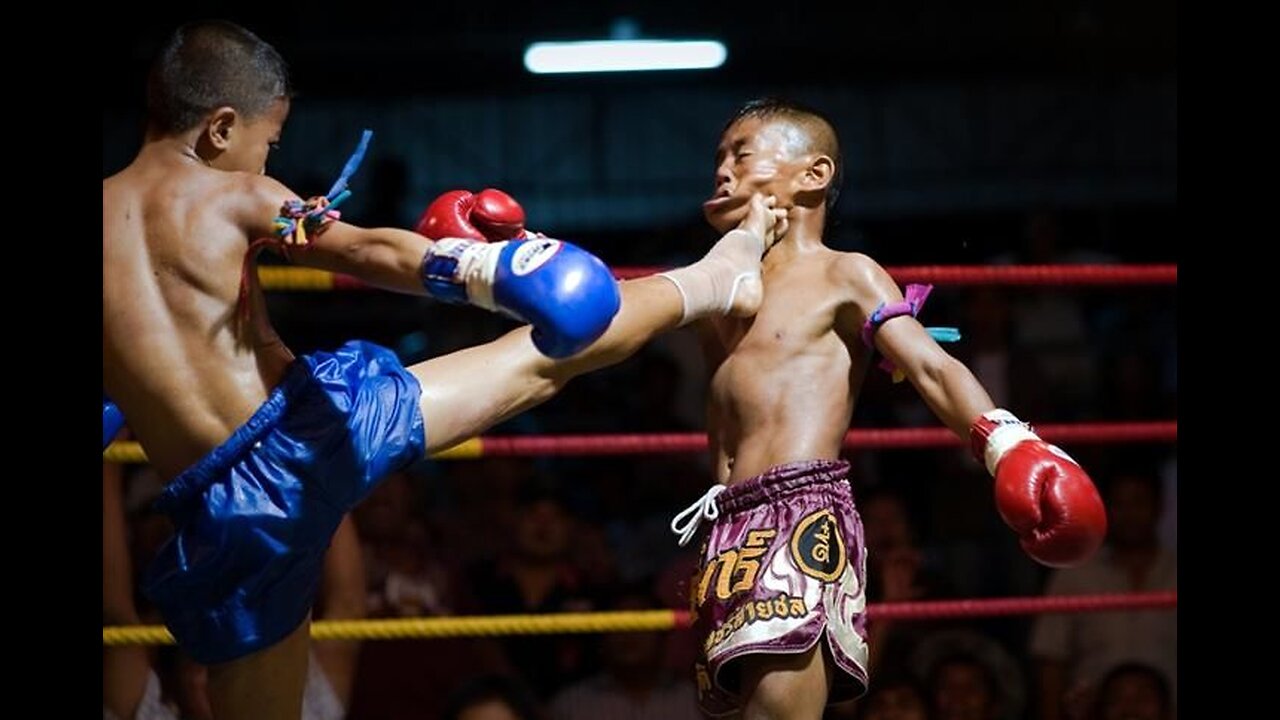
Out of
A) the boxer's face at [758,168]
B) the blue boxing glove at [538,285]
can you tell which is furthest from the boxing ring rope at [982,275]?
the blue boxing glove at [538,285]

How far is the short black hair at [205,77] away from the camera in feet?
7.18

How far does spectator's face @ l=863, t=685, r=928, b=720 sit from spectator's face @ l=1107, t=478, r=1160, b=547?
0.65 m

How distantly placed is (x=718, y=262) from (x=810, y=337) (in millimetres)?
162

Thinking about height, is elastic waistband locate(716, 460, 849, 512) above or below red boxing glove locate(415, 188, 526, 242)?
below

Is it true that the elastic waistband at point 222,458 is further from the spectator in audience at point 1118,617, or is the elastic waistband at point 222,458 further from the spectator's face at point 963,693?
the spectator in audience at point 1118,617

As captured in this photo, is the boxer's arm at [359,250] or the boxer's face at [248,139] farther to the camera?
the boxer's face at [248,139]

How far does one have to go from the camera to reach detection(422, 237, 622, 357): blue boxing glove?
1882 mm

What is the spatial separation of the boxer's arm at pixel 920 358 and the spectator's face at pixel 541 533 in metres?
1.23

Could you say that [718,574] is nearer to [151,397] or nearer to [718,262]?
[718,262]

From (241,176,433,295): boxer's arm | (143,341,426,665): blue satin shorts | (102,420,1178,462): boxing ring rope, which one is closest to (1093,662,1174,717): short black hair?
(102,420,1178,462): boxing ring rope

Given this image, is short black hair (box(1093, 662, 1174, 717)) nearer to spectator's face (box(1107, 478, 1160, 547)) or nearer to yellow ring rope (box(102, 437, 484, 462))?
spectator's face (box(1107, 478, 1160, 547))

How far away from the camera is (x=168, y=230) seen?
209 centimetres

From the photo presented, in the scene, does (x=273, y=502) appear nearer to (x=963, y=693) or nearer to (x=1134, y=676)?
(x=963, y=693)

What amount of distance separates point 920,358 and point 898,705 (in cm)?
116
